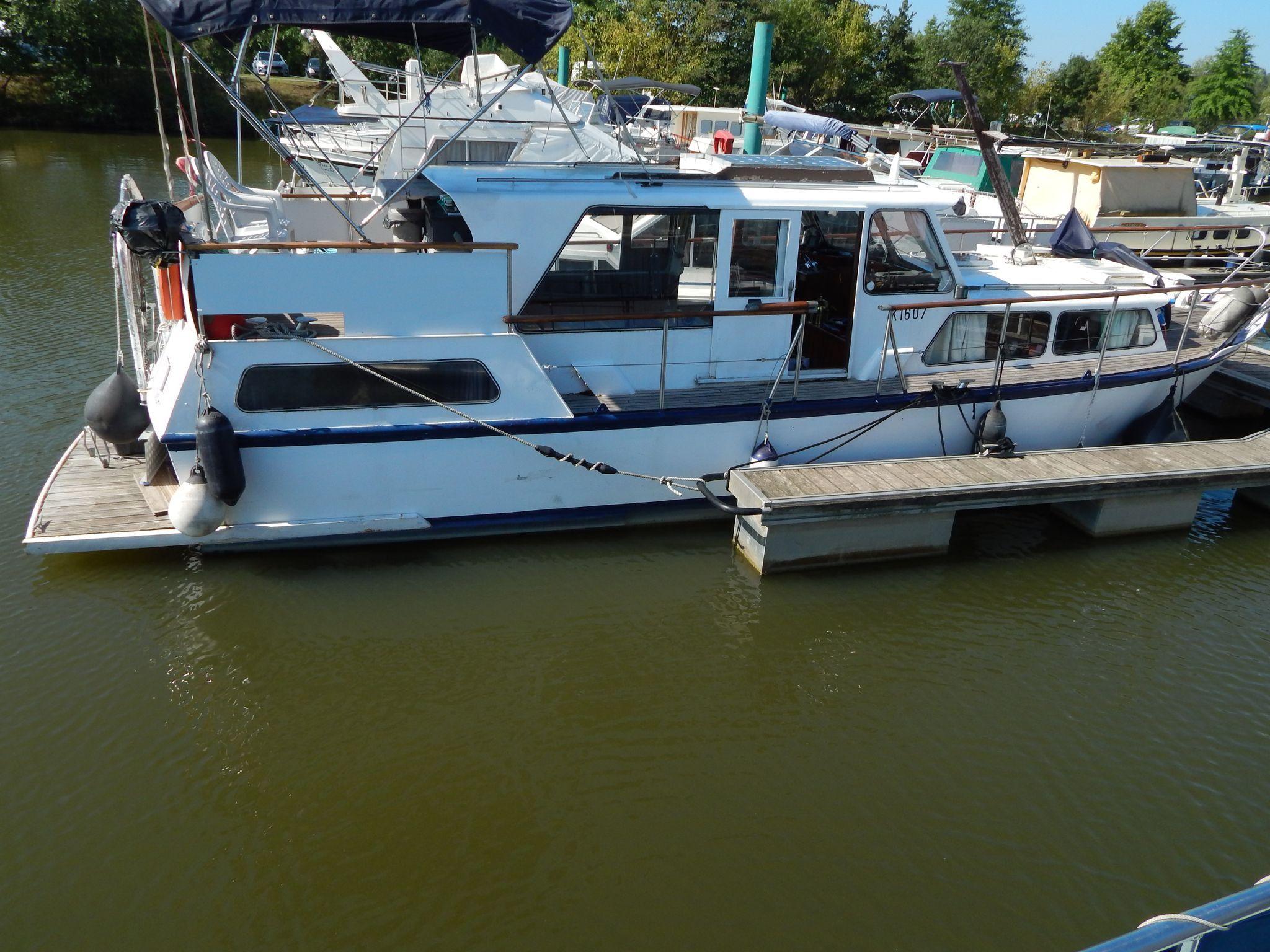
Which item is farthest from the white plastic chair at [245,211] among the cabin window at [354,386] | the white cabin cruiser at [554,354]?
the cabin window at [354,386]

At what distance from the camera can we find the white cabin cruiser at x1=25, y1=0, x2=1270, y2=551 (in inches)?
282

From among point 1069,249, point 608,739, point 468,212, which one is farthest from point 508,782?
point 1069,249

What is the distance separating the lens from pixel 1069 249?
1081 centimetres

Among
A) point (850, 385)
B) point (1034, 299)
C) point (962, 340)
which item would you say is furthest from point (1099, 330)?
point (850, 385)

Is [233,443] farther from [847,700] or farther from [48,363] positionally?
[48,363]

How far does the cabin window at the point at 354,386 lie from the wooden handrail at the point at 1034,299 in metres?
3.90

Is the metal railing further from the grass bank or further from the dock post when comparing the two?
the grass bank

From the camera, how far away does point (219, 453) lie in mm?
6922

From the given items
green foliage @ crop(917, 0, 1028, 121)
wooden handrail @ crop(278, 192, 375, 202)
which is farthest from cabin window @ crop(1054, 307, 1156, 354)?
green foliage @ crop(917, 0, 1028, 121)

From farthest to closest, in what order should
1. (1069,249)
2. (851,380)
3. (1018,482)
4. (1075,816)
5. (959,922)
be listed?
(1069,249), (851,380), (1018,482), (1075,816), (959,922)

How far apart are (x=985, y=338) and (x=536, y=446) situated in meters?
4.65

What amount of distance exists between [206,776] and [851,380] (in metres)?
6.29

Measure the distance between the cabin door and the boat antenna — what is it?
134 inches

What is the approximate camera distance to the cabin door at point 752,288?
8.15 m
